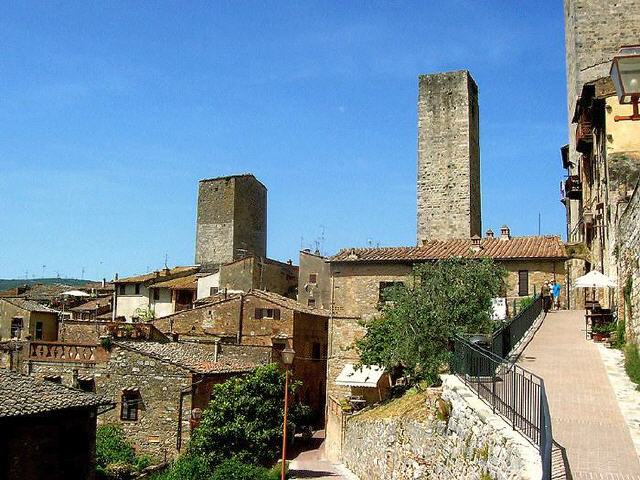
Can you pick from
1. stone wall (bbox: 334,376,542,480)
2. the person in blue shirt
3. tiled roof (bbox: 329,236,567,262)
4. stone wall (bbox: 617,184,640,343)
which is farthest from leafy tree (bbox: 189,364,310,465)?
stone wall (bbox: 617,184,640,343)

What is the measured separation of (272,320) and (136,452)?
41.4 feet

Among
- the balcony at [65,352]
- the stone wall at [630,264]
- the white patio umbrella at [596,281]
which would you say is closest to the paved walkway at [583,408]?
the stone wall at [630,264]

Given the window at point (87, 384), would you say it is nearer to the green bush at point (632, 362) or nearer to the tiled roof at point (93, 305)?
the green bush at point (632, 362)

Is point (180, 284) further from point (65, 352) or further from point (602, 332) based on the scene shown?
point (602, 332)

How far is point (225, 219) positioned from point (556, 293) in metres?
38.1

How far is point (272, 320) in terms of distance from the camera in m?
40.6

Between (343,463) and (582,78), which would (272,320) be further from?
(582,78)

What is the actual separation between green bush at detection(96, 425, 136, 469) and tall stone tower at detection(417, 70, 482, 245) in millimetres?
25489

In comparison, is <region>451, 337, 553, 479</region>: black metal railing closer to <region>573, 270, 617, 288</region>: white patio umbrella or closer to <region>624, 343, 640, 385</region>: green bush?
<region>624, 343, 640, 385</region>: green bush

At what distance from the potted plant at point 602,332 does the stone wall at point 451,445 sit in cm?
706

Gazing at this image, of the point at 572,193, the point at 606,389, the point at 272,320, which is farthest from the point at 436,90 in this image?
the point at 606,389

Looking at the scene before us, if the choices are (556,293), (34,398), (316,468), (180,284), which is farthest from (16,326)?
(556,293)

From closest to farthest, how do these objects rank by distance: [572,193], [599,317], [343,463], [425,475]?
[425,475], [599,317], [343,463], [572,193]

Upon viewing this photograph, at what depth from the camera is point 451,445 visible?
13.2 metres
